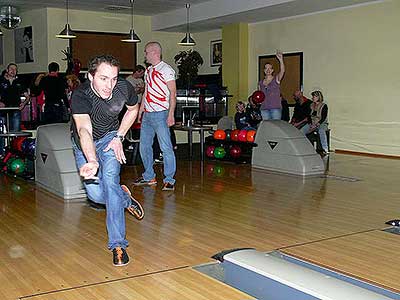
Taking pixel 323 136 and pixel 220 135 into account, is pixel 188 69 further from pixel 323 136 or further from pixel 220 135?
pixel 220 135

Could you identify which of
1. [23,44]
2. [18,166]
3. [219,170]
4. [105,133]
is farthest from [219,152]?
[23,44]

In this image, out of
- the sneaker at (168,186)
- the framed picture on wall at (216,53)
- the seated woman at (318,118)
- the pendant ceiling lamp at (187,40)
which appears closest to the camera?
the sneaker at (168,186)

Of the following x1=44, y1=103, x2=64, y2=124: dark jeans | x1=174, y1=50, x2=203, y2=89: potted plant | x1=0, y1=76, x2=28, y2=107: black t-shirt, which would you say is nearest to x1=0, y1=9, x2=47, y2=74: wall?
x1=174, y1=50, x2=203, y2=89: potted plant

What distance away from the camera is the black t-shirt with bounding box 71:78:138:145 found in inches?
104

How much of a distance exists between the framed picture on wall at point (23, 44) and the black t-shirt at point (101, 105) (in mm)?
8139

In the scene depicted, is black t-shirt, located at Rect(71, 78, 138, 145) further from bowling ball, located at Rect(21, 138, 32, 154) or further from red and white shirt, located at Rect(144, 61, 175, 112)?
bowling ball, located at Rect(21, 138, 32, 154)

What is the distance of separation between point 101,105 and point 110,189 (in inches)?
15.8

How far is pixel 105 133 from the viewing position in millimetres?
2797

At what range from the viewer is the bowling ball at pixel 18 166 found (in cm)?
564

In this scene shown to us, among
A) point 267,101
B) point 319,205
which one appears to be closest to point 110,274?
point 319,205

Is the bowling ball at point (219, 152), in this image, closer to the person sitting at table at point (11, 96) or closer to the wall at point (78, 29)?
the person sitting at table at point (11, 96)

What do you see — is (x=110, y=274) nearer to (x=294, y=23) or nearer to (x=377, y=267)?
(x=377, y=267)

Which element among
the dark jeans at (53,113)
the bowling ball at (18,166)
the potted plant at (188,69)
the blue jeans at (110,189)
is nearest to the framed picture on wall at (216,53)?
the potted plant at (188,69)

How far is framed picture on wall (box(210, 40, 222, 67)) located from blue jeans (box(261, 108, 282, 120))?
394 centimetres
